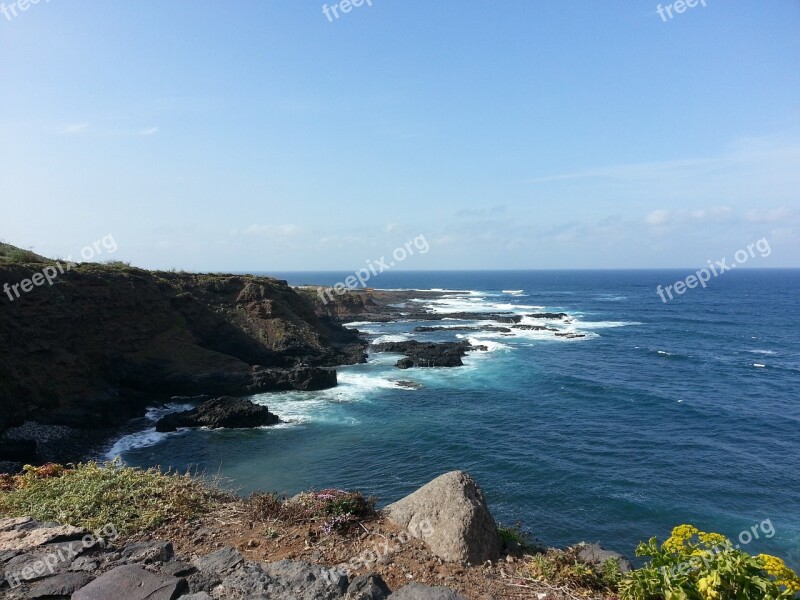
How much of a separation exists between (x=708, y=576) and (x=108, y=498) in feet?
28.4

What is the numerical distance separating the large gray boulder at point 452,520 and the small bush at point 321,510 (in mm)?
568

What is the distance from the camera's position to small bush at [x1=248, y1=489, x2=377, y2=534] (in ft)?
25.3

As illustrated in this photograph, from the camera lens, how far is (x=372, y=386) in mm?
35938

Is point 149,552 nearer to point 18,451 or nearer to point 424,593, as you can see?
point 424,593

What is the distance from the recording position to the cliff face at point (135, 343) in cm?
2506

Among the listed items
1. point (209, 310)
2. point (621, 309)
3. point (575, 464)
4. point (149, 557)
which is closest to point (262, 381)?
point (209, 310)

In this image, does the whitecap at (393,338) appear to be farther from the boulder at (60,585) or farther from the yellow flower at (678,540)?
the yellow flower at (678,540)

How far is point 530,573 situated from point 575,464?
1652 centimetres

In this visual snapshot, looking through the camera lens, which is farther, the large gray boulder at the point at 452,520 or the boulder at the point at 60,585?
the large gray boulder at the point at 452,520

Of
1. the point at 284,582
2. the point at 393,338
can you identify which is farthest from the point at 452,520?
the point at 393,338

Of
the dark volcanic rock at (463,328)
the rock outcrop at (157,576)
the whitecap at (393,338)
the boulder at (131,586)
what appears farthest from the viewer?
the dark volcanic rock at (463,328)

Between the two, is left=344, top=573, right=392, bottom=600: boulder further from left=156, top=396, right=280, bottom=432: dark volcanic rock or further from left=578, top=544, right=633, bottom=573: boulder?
left=156, top=396, right=280, bottom=432: dark volcanic rock

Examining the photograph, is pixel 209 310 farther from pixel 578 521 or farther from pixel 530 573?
pixel 530 573

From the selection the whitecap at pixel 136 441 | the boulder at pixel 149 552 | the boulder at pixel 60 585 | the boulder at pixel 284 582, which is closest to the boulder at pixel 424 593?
the boulder at pixel 284 582
